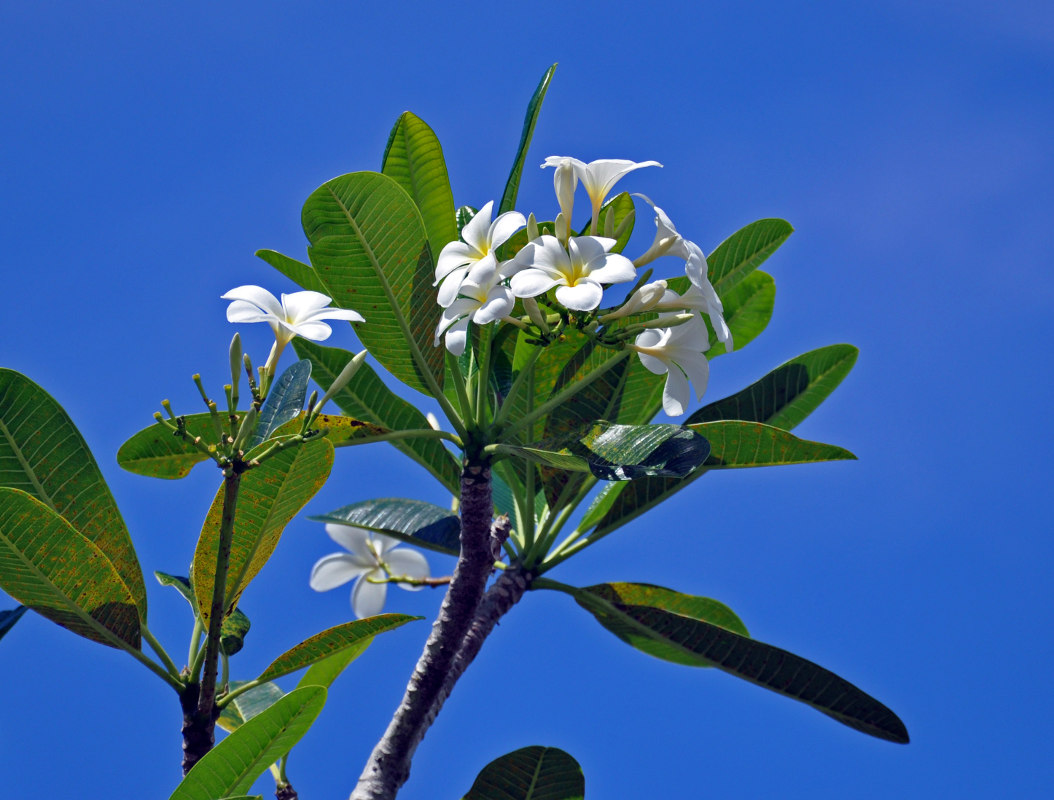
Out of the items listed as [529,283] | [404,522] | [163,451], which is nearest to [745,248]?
[529,283]

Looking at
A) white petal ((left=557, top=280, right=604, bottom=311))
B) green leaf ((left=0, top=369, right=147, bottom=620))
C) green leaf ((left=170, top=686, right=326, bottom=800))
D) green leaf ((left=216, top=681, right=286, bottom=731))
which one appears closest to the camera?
green leaf ((left=170, top=686, right=326, bottom=800))

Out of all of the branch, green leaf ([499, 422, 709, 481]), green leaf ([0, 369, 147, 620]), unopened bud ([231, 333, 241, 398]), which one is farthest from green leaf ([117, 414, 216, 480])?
green leaf ([499, 422, 709, 481])

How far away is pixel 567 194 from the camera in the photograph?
162cm

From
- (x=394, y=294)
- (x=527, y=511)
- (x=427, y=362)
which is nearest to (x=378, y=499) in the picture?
(x=527, y=511)

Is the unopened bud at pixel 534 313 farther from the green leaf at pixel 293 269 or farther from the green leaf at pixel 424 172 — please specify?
the green leaf at pixel 293 269

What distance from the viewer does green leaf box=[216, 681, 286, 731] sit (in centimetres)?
203

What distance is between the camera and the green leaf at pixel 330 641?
156 centimetres

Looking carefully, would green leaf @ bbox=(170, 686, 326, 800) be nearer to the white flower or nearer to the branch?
the branch

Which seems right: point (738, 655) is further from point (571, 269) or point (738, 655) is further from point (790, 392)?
point (571, 269)

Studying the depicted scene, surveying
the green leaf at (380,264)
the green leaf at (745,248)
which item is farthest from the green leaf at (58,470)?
the green leaf at (745,248)

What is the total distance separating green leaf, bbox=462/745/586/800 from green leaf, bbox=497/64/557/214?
1.08 meters

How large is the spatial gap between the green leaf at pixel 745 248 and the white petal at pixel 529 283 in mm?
824

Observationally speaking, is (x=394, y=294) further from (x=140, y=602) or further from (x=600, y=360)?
(x=140, y=602)

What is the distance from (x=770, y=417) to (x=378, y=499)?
100cm
